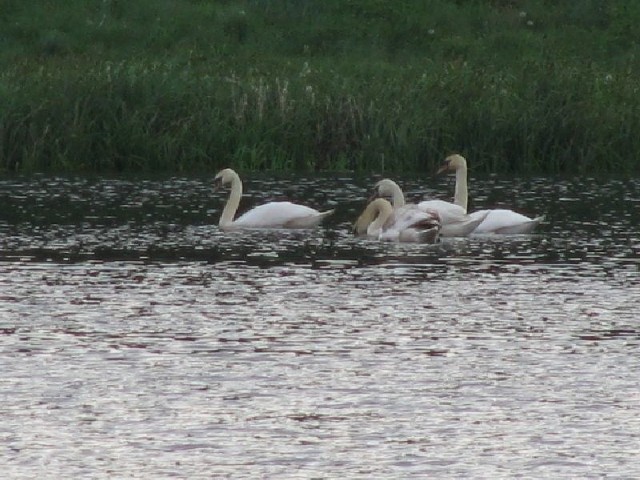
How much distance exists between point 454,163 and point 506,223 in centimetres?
278

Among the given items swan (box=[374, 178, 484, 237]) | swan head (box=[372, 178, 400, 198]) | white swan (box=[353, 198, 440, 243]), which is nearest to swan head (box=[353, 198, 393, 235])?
white swan (box=[353, 198, 440, 243])

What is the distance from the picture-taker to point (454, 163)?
72.9 ft

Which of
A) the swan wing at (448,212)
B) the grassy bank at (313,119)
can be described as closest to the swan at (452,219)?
the swan wing at (448,212)

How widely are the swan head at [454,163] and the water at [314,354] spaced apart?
218 cm

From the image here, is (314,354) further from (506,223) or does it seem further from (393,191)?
(393,191)

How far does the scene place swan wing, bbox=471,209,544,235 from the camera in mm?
19516

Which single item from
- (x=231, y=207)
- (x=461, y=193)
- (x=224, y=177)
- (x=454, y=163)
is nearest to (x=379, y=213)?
(x=461, y=193)

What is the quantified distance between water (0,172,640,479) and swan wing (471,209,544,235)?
0.88 ft

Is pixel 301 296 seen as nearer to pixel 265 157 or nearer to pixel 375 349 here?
pixel 375 349

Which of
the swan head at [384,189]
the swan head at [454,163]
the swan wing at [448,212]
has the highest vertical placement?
the swan head at [454,163]

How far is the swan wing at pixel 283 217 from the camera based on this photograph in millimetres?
20250

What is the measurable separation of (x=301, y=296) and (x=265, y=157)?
1365cm

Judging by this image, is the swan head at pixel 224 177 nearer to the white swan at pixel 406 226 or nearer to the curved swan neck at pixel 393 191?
the curved swan neck at pixel 393 191

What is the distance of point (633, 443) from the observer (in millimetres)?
9102
